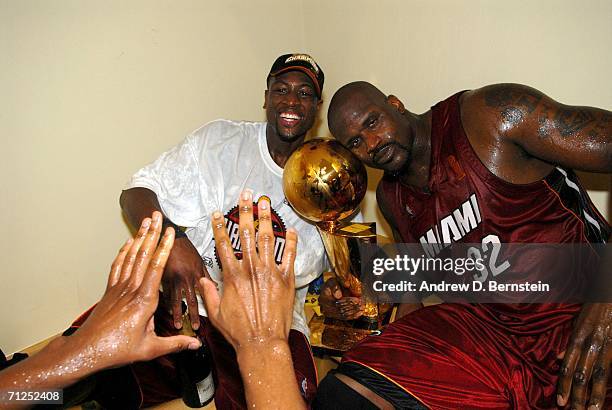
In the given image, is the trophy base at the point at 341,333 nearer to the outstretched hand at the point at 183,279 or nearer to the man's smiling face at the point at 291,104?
the outstretched hand at the point at 183,279

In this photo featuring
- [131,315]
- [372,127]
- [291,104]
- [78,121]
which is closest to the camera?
[131,315]

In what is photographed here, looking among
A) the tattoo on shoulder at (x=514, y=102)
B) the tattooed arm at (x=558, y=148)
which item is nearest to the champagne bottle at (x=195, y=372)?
the tattooed arm at (x=558, y=148)

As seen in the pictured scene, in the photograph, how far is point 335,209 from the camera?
64.3 inches

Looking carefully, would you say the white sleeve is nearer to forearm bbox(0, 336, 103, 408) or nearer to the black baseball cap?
the black baseball cap

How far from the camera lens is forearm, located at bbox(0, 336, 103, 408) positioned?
39.8 inches

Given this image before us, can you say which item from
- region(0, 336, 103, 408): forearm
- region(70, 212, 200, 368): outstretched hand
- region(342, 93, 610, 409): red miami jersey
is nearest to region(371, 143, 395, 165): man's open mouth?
region(342, 93, 610, 409): red miami jersey

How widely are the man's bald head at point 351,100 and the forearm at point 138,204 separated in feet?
2.10

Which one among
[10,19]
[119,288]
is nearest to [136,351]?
[119,288]

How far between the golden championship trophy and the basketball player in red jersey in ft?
0.29

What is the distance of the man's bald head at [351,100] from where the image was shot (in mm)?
1550

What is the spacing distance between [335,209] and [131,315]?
0.78 metres

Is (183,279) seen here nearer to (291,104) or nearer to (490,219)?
(291,104)

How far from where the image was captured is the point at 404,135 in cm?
155

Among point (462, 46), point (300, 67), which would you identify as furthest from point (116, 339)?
point (462, 46)
